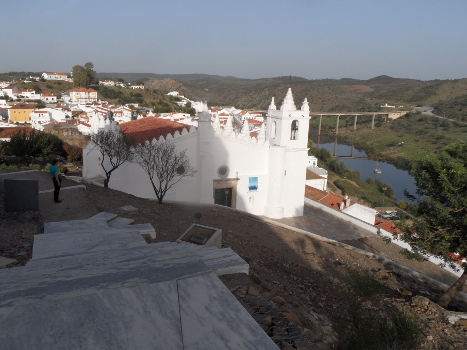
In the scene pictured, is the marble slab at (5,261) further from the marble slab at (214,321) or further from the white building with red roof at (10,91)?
the white building with red roof at (10,91)

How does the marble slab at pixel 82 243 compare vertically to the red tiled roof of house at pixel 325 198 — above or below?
above

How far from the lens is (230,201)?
56.4 feet

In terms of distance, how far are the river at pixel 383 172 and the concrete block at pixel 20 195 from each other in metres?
38.3

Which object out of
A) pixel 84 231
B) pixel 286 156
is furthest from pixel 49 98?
pixel 84 231

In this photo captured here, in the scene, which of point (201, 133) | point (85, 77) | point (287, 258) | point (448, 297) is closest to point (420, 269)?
point (448, 297)

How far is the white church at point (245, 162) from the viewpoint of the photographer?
53.3ft

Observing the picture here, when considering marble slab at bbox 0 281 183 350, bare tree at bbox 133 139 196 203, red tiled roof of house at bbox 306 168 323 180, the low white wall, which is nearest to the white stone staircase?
marble slab at bbox 0 281 183 350

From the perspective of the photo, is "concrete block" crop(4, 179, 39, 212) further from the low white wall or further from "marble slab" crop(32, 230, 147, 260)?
the low white wall

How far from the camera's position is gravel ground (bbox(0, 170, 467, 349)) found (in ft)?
18.5

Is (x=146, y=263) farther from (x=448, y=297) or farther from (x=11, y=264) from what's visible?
(x=448, y=297)

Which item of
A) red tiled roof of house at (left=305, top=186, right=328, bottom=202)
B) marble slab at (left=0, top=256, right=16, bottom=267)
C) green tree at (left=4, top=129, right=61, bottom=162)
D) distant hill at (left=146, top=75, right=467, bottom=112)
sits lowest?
red tiled roof of house at (left=305, top=186, right=328, bottom=202)

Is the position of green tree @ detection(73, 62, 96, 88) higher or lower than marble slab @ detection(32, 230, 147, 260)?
higher

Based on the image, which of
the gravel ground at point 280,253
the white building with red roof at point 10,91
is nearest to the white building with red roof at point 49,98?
the white building with red roof at point 10,91

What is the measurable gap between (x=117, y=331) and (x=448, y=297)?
26.8 ft
